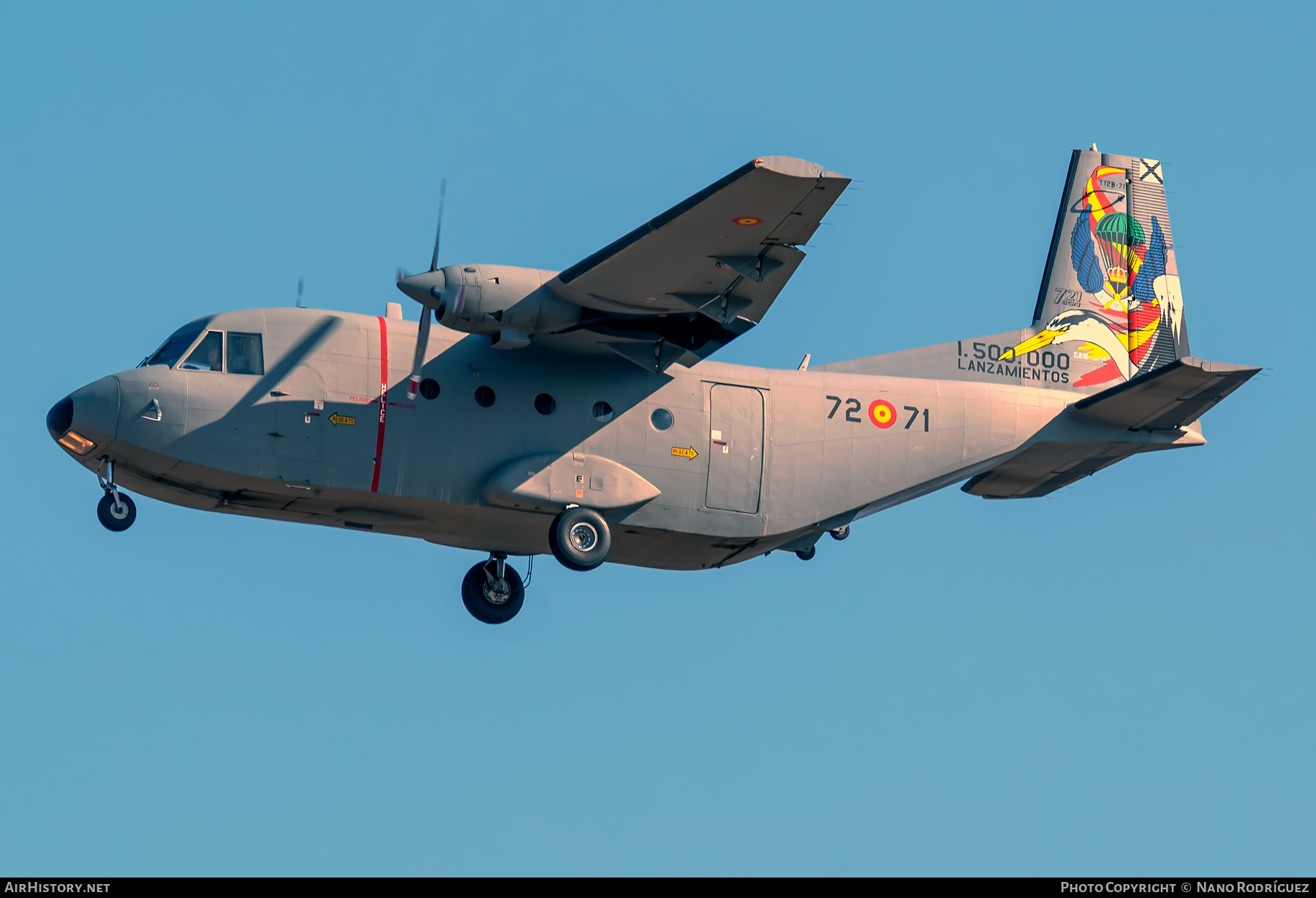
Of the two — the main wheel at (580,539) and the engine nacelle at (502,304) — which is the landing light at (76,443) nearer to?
the engine nacelle at (502,304)

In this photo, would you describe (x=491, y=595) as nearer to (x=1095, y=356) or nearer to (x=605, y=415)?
(x=605, y=415)

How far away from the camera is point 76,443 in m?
16.4

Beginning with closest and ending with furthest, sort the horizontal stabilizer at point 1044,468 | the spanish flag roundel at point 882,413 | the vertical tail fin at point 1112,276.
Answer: the spanish flag roundel at point 882,413 → the horizontal stabilizer at point 1044,468 → the vertical tail fin at point 1112,276

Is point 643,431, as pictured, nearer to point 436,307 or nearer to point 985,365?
point 436,307

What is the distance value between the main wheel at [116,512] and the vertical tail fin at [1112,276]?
1111cm

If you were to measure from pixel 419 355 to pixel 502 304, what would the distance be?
1.19 m

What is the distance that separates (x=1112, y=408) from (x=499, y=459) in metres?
7.34

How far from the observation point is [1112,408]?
19500 mm

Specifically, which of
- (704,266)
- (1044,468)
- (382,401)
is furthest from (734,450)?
(1044,468)

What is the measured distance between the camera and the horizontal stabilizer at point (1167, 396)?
18203 mm

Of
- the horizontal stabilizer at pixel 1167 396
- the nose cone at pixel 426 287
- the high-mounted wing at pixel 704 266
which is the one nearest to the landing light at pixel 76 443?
the nose cone at pixel 426 287

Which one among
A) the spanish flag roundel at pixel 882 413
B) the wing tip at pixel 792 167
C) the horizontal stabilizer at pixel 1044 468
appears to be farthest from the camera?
the horizontal stabilizer at pixel 1044 468

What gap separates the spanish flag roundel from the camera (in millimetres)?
19328

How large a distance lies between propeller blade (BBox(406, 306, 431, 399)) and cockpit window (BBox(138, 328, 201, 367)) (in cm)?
221
